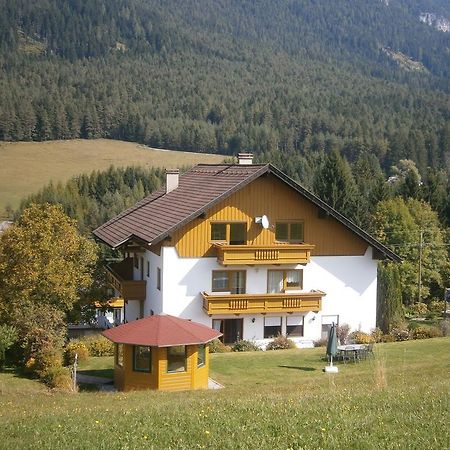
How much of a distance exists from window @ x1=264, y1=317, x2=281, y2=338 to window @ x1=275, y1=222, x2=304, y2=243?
3545 millimetres

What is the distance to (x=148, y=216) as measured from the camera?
35.9m

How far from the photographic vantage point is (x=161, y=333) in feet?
75.9

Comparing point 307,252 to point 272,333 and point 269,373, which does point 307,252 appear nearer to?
point 272,333

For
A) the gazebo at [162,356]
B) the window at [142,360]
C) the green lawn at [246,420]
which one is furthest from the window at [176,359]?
the green lawn at [246,420]

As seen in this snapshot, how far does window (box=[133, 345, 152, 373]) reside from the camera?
23.5 meters

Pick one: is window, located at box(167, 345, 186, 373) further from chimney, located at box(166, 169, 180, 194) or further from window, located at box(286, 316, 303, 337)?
chimney, located at box(166, 169, 180, 194)

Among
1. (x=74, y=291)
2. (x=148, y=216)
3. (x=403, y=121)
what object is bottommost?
(x=74, y=291)

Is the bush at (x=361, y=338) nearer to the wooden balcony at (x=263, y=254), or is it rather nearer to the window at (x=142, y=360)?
the wooden balcony at (x=263, y=254)

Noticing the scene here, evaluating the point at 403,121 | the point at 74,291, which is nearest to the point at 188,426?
the point at 74,291

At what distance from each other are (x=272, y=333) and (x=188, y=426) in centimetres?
2156

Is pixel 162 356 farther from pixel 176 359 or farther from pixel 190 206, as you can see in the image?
pixel 190 206

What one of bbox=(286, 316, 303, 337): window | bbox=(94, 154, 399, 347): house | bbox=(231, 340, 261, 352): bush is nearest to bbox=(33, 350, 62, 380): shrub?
bbox=(94, 154, 399, 347): house

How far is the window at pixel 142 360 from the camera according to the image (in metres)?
23.5

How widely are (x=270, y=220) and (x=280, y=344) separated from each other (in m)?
5.45
